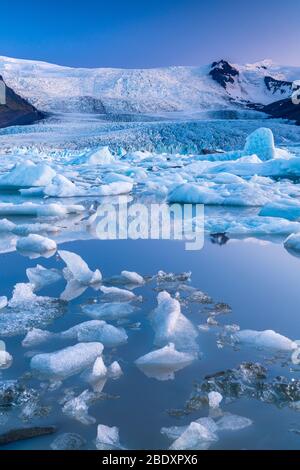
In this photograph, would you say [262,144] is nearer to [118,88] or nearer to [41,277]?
[41,277]

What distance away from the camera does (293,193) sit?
750 cm

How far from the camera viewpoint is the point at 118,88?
221 feet

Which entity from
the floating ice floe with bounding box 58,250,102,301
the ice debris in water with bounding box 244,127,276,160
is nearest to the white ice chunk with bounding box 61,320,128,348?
the floating ice floe with bounding box 58,250,102,301

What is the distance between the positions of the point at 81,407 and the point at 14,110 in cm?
7612

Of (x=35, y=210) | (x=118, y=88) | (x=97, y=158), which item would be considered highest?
(x=118, y=88)

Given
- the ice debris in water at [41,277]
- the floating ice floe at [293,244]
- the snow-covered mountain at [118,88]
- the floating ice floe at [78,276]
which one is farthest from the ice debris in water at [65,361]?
the snow-covered mountain at [118,88]

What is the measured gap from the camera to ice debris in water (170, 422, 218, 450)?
1.39 meters

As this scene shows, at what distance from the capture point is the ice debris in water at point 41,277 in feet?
9.55

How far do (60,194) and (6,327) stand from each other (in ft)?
18.9

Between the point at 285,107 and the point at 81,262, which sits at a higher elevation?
the point at 285,107

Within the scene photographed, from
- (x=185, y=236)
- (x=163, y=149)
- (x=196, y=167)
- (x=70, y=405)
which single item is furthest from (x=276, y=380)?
(x=163, y=149)

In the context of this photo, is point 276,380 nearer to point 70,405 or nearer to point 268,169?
point 70,405

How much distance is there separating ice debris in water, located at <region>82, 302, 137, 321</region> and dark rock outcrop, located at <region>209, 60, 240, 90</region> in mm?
91381

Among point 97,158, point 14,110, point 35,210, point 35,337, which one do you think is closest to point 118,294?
point 35,337
